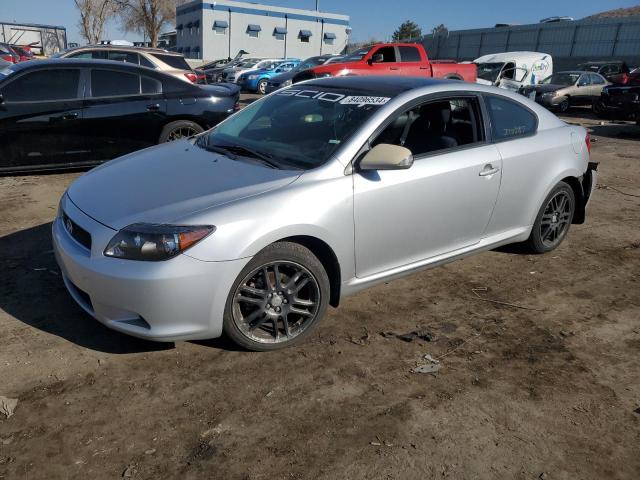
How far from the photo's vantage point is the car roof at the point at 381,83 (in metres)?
3.86

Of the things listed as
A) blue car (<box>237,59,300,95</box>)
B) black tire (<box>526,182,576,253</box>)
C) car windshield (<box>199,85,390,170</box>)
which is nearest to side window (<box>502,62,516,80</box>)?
blue car (<box>237,59,300,95</box>)

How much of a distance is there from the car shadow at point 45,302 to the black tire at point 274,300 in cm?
52

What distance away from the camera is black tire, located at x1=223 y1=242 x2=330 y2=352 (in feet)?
10.1

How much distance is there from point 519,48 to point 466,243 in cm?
3880

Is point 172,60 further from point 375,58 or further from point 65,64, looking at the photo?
point 65,64

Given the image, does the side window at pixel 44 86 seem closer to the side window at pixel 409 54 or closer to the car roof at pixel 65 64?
the car roof at pixel 65 64

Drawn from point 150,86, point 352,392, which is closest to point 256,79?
point 150,86

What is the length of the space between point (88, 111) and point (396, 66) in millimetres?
9890

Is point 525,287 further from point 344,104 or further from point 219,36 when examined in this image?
point 219,36

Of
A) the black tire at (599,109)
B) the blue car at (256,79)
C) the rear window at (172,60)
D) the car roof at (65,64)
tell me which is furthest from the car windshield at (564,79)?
the car roof at (65,64)

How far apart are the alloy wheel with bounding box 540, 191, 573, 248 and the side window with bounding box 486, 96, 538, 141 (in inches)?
28.3

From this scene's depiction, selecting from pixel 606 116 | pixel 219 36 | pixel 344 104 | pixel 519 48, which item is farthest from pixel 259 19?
pixel 344 104

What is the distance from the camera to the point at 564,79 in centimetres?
1845

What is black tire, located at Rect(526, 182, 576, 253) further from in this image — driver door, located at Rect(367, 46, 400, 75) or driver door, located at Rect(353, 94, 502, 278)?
driver door, located at Rect(367, 46, 400, 75)
